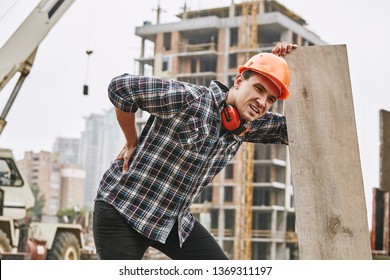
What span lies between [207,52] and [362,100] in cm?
760

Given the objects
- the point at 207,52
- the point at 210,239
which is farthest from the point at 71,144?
the point at 210,239

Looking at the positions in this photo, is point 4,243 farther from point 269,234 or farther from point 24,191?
point 269,234

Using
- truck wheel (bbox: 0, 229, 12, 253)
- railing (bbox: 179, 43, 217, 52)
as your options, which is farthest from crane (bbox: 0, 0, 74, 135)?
railing (bbox: 179, 43, 217, 52)

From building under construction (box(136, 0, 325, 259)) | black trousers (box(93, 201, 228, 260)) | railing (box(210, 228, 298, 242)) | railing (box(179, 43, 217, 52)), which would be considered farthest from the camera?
railing (box(210, 228, 298, 242))

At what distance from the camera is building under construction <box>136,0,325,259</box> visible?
17.8 m

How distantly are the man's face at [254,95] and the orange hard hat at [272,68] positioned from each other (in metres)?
0.02

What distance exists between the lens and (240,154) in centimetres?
2059

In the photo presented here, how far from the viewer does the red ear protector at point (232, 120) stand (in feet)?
5.12

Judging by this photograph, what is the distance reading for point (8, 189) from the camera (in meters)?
6.34

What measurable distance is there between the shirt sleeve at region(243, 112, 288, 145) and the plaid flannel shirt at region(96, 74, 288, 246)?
4.0 inches

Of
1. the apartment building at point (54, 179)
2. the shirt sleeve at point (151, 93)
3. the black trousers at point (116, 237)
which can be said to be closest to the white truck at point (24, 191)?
the black trousers at point (116, 237)

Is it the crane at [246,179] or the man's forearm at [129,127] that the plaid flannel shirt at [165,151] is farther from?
the crane at [246,179]

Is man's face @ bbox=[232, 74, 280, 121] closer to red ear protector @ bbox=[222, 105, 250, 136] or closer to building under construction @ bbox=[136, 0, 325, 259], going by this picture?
red ear protector @ bbox=[222, 105, 250, 136]

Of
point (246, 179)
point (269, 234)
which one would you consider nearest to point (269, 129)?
point (269, 234)
